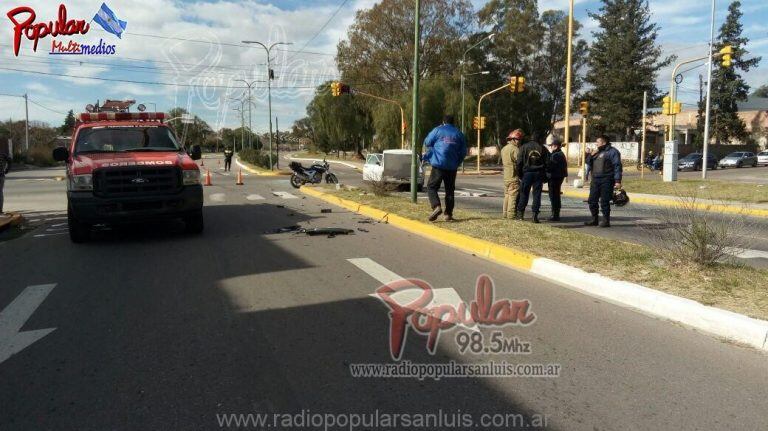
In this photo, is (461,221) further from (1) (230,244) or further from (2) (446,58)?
(2) (446,58)

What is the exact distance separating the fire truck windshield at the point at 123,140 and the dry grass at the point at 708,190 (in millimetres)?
13219

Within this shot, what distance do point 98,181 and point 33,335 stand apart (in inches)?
170

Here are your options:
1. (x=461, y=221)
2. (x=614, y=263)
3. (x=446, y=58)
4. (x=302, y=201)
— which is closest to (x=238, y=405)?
(x=614, y=263)

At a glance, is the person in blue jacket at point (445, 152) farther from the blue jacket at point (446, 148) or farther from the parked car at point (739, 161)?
the parked car at point (739, 161)

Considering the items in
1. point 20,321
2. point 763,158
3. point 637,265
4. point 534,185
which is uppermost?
point 763,158

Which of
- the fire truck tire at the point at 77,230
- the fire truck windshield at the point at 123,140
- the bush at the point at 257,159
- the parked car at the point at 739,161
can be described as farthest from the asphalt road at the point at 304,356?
the parked car at the point at 739,161

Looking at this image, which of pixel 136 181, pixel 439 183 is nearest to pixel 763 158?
pixel 439 183

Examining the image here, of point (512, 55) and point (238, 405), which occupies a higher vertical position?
point (512, 55)

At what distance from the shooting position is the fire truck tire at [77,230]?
8845 mm

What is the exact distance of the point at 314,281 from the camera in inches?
250

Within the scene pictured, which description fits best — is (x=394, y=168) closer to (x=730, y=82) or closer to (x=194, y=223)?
(x=194, y=223)

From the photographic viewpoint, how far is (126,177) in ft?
28.0

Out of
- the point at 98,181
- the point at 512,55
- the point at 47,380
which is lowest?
the point at 47,380

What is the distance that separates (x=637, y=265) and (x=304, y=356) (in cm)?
434
